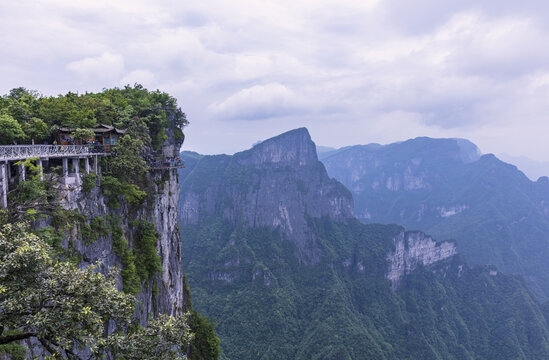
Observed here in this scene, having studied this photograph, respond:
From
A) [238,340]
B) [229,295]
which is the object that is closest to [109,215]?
[238,340]

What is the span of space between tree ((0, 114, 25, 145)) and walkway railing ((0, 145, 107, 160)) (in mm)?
1203

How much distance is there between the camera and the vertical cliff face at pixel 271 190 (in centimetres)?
10962

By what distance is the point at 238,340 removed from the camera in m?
67.1

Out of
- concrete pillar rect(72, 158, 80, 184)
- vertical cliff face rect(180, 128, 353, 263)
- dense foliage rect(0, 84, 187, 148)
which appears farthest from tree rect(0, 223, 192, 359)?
vertical cliff face rect(180, 128, 353, 263)

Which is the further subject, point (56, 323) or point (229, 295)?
point (229, 295)

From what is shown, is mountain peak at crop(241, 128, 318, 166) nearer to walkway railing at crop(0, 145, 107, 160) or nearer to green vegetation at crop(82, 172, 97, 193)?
Result: walkway railing at crop(0, 145, 107, 160)

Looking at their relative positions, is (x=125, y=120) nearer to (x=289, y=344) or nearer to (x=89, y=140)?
(x=89, y=140)

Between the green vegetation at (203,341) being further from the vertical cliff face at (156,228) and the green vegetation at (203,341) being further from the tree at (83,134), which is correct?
the tree at (83,134)

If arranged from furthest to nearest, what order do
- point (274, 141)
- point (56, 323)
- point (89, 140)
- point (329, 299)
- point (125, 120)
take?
point (274, 141)
point (329, 299)
point (125, 120)
point (89, 140)
point (56, 323)

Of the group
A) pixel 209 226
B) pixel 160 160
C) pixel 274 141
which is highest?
pixel 274 141

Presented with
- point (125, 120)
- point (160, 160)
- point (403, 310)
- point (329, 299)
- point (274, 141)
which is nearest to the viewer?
point (125, 120)

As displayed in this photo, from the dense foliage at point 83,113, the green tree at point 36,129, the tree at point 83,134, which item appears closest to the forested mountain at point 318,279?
the dense foliage at point 83,113

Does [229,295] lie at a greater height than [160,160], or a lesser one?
lesser

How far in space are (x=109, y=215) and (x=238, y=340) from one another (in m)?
56.7
